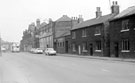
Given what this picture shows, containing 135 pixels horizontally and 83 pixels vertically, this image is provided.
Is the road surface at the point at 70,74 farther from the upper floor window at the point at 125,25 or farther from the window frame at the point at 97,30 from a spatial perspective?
the window frame at the point at 97,30

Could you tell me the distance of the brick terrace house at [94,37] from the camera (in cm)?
4128

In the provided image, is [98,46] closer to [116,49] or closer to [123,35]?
[116,49]

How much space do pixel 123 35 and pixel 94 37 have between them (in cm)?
940

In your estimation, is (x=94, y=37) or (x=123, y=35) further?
(x=94, y=37)

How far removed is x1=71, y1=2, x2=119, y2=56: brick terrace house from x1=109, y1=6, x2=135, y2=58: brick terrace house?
7.64 feet

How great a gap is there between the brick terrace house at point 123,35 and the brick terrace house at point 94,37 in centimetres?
233

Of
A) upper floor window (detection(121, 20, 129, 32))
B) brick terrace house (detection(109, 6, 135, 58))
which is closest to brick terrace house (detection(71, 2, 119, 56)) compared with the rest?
brick terrace house (detection(109, 6, 135, 58))

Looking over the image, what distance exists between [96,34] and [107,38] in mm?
3043

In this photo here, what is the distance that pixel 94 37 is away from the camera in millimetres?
44250

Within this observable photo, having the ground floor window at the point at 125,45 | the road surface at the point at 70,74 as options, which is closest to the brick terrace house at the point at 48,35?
the ground floor window at the point at 125,45

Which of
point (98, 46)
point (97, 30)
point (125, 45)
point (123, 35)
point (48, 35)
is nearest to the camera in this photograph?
point (125, 45)

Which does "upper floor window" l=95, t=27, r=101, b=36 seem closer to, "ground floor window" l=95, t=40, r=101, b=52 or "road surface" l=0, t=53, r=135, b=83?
"ground floor window" l=95, t=40, r=101, b=52

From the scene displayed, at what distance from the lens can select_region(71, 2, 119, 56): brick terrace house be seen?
41.3 m

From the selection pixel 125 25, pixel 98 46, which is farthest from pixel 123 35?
pixel 98 46
